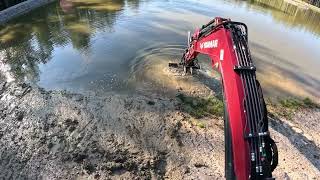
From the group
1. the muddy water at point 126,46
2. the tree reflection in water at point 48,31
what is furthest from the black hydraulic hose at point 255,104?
the tree reflection in water at point 48,31

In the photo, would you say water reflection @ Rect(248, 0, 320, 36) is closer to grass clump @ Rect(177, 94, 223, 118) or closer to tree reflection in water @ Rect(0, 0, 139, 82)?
tree reflection in water @ Rect(0, 0, 139, 82)

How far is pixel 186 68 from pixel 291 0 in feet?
80.5

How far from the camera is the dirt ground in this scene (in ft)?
20.6

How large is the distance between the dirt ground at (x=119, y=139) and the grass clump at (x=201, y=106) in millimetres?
228

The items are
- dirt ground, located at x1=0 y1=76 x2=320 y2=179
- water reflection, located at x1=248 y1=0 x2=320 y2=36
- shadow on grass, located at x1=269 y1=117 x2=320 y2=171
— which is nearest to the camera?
dirt ground, located at x1=0 y1=76 x2=320 y2=179

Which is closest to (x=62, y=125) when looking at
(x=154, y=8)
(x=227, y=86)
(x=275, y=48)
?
(x=227, y=86)

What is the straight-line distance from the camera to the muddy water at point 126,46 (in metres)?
9.93

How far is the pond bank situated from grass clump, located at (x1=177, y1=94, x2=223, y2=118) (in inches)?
404

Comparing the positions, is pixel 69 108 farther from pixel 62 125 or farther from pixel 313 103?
pixel 313 103

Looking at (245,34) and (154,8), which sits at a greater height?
(245,34)

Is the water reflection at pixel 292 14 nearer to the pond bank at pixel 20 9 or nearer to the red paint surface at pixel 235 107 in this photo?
the pond bank at pixel 20 9

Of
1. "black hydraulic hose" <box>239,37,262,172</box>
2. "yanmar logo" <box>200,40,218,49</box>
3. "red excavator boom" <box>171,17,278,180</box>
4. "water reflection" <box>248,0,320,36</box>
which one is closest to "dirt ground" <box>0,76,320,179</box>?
"yanmar logo" <box>200,40,218,49</box>

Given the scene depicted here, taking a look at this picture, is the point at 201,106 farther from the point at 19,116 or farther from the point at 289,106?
the point at 19,116

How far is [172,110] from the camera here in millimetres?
8234
